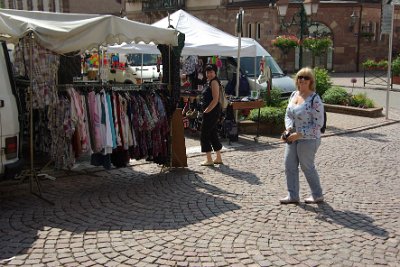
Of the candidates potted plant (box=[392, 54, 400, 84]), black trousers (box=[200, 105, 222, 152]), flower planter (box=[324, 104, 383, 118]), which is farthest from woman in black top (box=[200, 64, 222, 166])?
potted plant (box=[392, 54, 400, 84])

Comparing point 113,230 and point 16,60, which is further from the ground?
point 16,60

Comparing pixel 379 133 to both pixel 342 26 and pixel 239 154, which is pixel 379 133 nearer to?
pixel 239 154

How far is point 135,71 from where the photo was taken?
20.8 metres

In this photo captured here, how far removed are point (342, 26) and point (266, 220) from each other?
3473 centimetres

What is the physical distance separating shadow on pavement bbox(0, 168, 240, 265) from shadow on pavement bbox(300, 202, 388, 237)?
3.35 feet

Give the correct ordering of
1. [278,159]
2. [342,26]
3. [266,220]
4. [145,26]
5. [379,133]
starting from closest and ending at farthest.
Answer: [266,220]
[145,26]
[278,159]
[379,133]
[342,26]

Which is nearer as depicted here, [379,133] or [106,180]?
[106,180]

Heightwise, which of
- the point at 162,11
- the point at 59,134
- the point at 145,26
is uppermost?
the point at 162,11

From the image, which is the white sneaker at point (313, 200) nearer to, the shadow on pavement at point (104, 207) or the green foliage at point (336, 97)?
the shadow on pavement at point (104, 207)

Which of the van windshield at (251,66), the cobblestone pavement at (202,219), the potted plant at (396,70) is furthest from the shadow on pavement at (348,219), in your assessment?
the potted plant at (396,70)

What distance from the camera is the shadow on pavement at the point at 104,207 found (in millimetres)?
5363

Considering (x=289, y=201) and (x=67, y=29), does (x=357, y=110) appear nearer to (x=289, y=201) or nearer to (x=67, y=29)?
(x=289, y=201)

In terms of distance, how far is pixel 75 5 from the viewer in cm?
5459

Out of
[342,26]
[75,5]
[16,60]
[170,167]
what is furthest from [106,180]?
[75,5]
